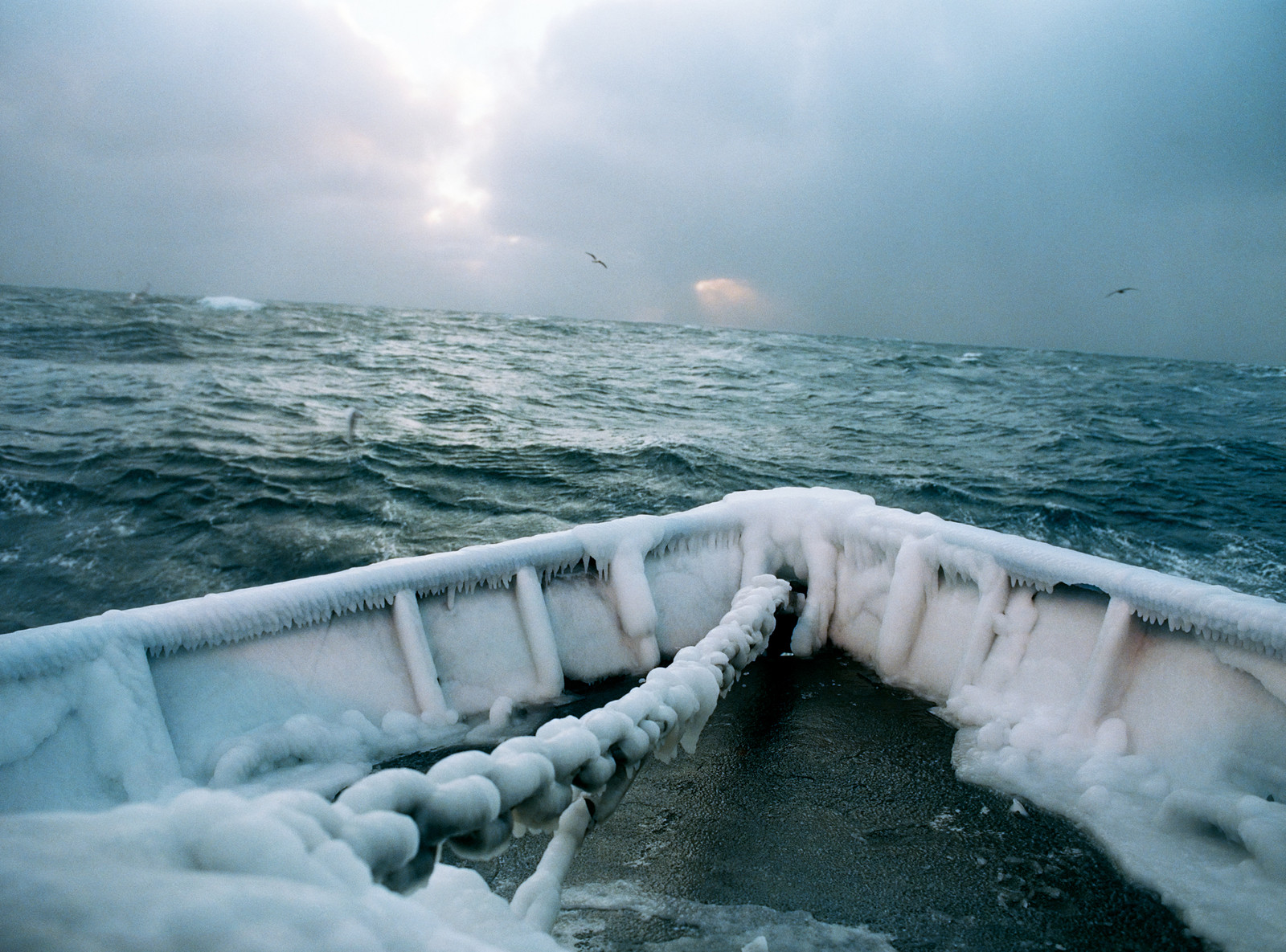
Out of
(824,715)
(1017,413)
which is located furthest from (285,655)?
(1017,413)

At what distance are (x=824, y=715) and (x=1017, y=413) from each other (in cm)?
1559

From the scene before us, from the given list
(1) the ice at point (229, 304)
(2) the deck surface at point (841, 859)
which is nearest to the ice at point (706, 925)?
(2) the deck surface at point (841, 859)

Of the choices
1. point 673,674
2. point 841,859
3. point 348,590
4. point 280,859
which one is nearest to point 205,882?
point 280,859

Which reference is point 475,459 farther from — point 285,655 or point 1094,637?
point 1094,637

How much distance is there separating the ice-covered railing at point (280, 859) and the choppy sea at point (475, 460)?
193 inches

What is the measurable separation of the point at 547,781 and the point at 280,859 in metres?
0.75

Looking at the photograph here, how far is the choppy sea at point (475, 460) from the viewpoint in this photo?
642cm

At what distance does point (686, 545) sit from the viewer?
4035mm

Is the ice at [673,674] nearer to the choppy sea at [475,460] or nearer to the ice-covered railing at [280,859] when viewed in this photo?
the ice-covered railing at [280,859]

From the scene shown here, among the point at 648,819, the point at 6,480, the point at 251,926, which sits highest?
the point at 251,926

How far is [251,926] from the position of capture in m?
0.65

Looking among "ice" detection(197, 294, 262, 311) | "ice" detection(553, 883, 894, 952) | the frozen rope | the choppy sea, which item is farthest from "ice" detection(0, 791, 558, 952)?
"ice" detection(197, 294, 262, 311)

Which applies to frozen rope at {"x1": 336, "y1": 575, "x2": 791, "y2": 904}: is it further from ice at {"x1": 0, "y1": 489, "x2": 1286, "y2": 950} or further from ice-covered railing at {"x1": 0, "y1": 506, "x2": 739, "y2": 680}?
ice-covered railing at {"x1": 0, "y1": 506, "x2": 739, "y2": 680}

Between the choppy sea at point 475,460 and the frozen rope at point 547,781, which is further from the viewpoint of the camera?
the choppy sea at point 475,460
